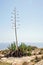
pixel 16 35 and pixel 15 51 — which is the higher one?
pixel 16 35

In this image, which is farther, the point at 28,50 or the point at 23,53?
the point at 28,50

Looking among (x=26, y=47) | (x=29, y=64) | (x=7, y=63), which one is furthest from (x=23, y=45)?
(x=29, y=64)

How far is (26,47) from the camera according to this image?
20.5 meters

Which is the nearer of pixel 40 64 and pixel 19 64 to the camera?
pixel 40 64

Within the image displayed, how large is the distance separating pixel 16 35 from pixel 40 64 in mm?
7522

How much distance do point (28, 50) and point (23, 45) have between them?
3.86 ft

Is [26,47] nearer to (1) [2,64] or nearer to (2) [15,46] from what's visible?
(2) [15,46]

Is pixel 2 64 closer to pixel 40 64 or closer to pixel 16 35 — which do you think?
pixel 40 64

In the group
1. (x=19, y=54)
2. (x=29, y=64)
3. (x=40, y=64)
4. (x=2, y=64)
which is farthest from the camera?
(x=19, y=54)

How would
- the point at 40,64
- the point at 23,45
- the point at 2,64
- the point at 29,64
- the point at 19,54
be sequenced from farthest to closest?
the point at 23,45 < the point at 19,54 < the point at 2,64 < the point at 29,64 < the point at 40,64

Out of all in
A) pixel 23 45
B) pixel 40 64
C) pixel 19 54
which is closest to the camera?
pixel 40 64

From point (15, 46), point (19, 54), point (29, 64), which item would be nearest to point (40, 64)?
point (29, 64)

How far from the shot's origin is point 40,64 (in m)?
12.1

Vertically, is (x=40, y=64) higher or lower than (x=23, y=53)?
higher
